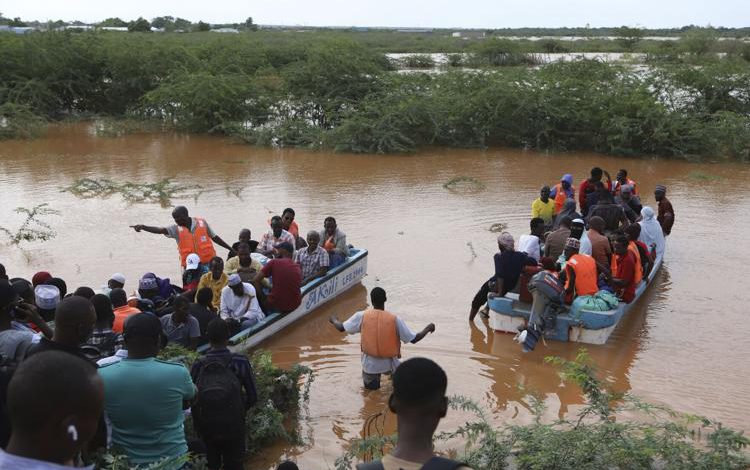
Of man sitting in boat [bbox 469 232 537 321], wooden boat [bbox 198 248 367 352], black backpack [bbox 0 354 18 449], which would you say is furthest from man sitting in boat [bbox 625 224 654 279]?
black backpack [bbox 0 354 18 449]

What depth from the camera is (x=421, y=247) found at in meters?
13.9

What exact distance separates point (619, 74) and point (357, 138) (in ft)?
28.1

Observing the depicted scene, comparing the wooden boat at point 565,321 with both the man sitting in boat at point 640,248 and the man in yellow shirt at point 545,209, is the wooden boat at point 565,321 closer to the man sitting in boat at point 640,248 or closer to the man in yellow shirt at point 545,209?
the man sitting in boat at point 640,248

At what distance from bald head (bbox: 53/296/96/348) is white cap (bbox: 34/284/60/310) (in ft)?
10.1

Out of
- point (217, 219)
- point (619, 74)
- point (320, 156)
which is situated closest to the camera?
point (217, 219)

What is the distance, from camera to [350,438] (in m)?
7.32

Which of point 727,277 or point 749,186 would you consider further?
point 749,186

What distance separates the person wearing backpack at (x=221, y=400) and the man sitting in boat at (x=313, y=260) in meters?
4.94

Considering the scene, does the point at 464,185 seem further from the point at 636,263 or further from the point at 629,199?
the point at 636,263

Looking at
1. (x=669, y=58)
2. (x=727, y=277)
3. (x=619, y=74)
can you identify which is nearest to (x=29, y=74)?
(x=619, y=74)

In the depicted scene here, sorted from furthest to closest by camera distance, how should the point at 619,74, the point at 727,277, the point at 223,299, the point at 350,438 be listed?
1. the point at 619,74
2. the point at 727,277
3. the point at 223,299
4. the point at 350,438

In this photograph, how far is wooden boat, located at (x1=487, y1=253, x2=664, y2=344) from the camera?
9.42 m

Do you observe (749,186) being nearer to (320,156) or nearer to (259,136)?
(320,156)

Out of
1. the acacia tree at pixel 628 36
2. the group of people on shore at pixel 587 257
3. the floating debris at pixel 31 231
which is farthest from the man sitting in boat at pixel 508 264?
the acacia tree at pixel 628 36
